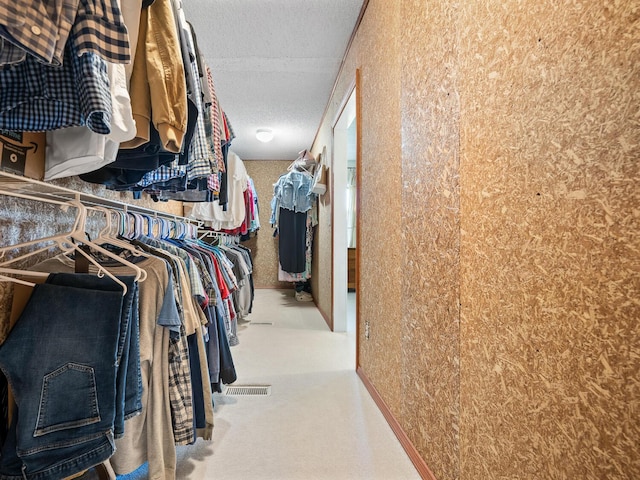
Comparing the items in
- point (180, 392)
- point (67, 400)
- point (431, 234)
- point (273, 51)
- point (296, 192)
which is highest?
point (273, 51)

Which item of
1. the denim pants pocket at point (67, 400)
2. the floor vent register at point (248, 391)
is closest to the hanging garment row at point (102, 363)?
the denim pants pocket at point (67, 400)

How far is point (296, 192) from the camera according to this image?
16.0 ft

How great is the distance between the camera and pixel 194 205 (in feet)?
11.5

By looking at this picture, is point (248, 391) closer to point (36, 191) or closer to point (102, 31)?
point (36, 191)

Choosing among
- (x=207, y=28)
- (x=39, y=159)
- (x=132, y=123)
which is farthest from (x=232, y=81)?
(x=132, y=123)

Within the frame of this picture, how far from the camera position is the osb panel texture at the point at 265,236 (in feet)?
22.1

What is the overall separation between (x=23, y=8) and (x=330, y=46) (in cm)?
248

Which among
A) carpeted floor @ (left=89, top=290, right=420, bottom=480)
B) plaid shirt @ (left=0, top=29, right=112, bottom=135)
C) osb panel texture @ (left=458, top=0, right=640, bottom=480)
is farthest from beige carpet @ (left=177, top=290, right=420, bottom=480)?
plaid shirt @ (left=0, top=29, right=112, bottom=135)

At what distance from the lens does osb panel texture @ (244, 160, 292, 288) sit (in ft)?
22.1

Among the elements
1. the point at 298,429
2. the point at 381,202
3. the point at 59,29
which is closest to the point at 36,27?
the point at 59,29

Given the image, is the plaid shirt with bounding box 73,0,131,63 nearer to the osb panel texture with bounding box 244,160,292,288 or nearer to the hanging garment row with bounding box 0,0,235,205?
the hanging garment row with bounding box 0,0,235,205

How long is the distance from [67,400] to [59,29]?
0.88 m

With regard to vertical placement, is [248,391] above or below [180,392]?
below

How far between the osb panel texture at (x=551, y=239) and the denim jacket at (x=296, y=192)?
373 cm
